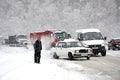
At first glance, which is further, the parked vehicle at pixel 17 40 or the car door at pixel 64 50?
the parked vehicle at pixel 17 40

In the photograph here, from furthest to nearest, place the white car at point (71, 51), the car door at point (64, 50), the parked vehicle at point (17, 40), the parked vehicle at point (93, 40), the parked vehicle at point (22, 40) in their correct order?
the parked vehicle at point (17, 40)
the parked vehicle at point (22, 40)
the parked vehicle at point (93, 40)
the car door at point (64, 50)
the white car at point (71, 51)

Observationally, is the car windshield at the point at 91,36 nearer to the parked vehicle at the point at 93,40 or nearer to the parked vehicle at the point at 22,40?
the parked vehicle at the point at 93,40

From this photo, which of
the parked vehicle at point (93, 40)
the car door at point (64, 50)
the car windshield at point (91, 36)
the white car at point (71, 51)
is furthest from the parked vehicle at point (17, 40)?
the car door at point (64, 50)

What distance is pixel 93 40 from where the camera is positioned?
29.4m

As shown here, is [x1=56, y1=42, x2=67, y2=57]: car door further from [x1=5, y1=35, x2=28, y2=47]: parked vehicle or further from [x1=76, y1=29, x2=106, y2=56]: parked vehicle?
[x1=5, y1=35, x2=28, y2=47]: parked vehicle

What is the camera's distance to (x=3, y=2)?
113188 mm

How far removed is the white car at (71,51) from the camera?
78.7ft

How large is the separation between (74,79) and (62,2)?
330 feet

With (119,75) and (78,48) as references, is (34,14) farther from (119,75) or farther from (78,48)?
(119,75)

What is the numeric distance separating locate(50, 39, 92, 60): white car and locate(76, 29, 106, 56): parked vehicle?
301cm

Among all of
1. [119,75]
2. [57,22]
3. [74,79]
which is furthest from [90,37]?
[57,22]

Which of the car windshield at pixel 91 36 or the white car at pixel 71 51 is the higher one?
the car windshield at pixel 91 36

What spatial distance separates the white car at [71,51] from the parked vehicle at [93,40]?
9.86ft

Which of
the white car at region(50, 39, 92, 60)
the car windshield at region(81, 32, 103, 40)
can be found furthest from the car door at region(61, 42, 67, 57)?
the car windshield at region(81, 32, 103, 40)
